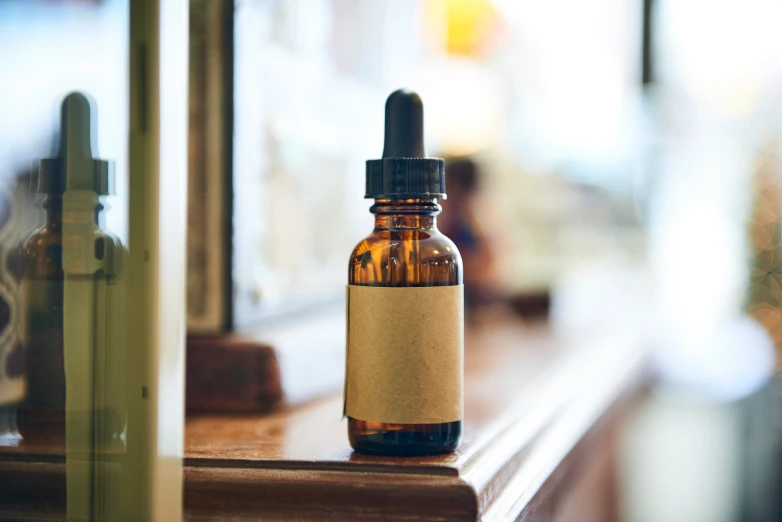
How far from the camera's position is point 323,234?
0.75 metres

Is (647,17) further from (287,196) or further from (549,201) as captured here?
(287,196)

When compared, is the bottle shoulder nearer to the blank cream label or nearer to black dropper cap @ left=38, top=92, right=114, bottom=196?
the blank cream label

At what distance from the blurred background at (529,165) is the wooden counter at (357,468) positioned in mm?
77

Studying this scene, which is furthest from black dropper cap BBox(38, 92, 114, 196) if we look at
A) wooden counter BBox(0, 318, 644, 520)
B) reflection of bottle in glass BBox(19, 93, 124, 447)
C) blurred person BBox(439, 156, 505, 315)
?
blurred person BBox(439, 156, 505, 315)

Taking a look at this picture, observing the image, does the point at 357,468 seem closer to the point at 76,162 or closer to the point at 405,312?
the point at 405,312

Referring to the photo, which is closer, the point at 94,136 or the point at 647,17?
the point at 94,136

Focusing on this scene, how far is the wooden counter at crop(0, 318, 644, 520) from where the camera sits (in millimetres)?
388

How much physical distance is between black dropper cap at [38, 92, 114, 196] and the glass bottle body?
14cm

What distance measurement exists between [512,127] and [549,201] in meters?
0.21

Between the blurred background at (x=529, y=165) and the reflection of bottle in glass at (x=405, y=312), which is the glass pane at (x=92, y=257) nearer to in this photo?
the blurred background at (x=529, y=165)

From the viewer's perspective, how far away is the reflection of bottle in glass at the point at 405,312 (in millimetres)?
415

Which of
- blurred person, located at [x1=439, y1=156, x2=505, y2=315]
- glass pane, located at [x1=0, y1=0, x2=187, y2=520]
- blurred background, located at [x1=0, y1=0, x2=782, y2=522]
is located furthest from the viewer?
blurred person, located at [x1=439, y1=156, x2=505, y2=315]

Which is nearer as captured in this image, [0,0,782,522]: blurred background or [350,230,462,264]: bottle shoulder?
[350,230,462,264]: bottle shoulder

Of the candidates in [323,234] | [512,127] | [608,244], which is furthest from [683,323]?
[323,234]
